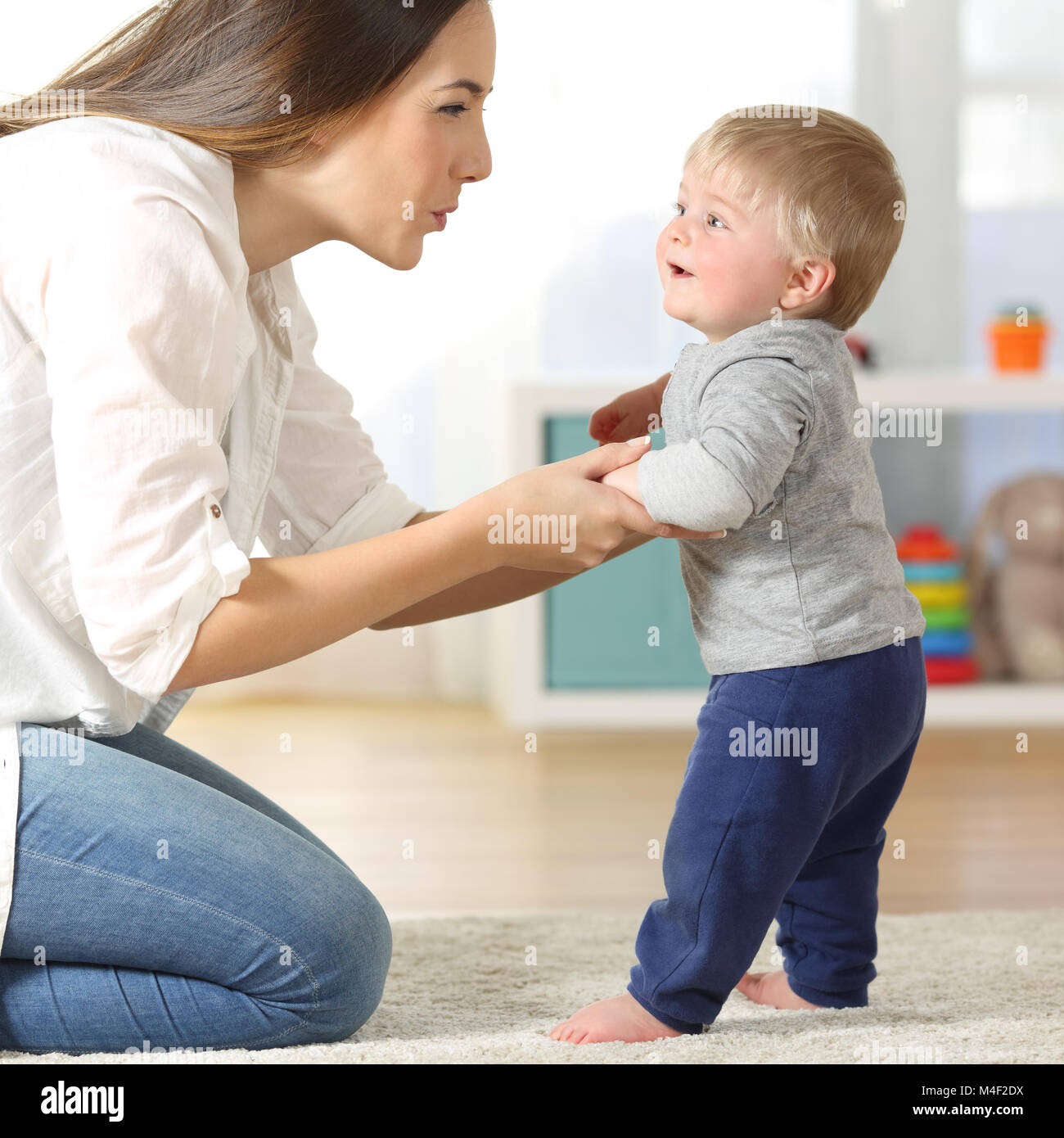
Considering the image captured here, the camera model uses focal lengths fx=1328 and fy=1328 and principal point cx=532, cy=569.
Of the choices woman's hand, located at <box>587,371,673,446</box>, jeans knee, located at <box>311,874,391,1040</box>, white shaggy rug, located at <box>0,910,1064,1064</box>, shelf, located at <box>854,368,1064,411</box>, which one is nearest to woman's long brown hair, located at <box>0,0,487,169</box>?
woman's hand, located at <box>587,371,673,446</box>

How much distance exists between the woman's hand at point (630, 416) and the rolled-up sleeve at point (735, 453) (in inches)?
8.0

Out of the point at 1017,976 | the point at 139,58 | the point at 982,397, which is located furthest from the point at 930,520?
the point at 139,58

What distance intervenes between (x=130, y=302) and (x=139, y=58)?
29cm

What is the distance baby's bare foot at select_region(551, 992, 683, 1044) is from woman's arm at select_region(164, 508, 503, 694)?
1.19ft

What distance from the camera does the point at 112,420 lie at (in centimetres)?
91

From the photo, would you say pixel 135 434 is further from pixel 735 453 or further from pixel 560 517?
pixel 735 453

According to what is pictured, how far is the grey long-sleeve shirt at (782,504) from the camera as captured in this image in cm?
98

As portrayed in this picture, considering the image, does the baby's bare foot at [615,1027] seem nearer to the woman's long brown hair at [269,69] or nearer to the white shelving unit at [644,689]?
the woman's long brown hair at [269,69]

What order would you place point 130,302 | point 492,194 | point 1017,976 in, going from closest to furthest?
1. point 130,302
2. point 1017,976
3. point 492,194

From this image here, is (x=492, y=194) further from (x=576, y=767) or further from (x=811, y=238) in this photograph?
(x=811, y=238)

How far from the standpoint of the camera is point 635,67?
10.1 ft

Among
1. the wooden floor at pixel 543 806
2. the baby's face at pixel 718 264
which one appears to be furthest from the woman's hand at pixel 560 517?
the wooden floor at pixel 543 806

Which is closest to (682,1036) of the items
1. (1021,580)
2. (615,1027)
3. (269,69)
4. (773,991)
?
(615,1027)

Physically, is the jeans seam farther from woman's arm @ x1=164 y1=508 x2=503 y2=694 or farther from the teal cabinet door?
the teal cabinet door
